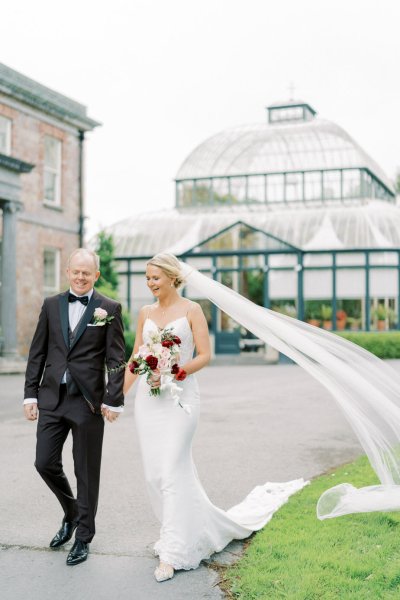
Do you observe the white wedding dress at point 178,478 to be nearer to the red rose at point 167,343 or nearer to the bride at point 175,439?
the bride at point 175,439

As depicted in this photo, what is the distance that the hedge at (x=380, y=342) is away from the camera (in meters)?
27.2

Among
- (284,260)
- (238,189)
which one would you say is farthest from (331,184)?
(284,260)

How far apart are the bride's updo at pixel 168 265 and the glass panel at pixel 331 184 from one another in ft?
104

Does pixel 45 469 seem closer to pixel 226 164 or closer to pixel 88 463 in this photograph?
pixel 88 463

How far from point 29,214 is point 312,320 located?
12965 mm

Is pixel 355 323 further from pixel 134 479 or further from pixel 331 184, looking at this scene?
pixel 134 479

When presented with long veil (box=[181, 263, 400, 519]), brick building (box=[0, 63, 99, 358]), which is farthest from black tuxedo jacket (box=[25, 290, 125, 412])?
brick building (box=[0, 63, 99, 358])

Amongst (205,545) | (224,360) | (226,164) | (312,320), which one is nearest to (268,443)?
(205,545)

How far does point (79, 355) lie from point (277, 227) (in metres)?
29.2

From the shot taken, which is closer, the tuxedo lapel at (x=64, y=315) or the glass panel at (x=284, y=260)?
the tuxedo lapel at (x=64, y=315)

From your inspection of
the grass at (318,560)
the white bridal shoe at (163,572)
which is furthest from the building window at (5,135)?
the white bridal shoe at (163,572)

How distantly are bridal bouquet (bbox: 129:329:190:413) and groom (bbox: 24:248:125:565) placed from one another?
15cm

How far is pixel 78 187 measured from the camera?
25.0 metres

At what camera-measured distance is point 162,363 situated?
4.77 meters
